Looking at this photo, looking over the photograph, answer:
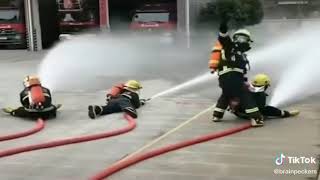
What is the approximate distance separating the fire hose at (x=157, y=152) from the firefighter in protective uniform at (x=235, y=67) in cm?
26

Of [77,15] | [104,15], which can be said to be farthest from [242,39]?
[77,15]

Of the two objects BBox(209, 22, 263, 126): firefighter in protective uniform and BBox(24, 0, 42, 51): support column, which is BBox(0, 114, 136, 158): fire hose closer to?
BBox(209, 22, 263, 126): firefighter in protective uniform

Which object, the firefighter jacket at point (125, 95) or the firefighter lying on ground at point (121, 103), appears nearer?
the firefighter lying on ground at point (121, 103)

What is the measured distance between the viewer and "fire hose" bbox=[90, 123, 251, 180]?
6133mm

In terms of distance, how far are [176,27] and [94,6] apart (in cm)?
523

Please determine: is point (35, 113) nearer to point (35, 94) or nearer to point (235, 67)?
point (35, 94)

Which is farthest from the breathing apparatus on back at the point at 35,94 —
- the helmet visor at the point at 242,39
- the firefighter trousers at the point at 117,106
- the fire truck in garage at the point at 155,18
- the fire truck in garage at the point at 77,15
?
the fire truck in garage at the point at 77,15

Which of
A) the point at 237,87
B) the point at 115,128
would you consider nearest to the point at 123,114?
the point at 115,128

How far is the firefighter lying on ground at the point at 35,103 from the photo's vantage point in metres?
9.08

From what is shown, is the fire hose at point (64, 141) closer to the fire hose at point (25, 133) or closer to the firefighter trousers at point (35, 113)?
the fire hose at point (25, 133)

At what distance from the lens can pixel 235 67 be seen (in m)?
8.42

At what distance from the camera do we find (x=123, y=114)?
9320 mm

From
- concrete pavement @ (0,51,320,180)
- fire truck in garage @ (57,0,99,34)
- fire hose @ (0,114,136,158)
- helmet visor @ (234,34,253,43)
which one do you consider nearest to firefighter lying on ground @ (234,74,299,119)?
concrete pavement @ (0,51,320,180)

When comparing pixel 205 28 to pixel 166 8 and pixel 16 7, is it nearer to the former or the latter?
pixel 166 8
